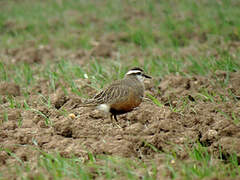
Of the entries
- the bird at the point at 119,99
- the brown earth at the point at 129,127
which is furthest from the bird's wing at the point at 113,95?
the brown earth at the point at 129,127

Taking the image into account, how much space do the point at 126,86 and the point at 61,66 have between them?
8.29 feet

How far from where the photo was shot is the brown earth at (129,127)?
486 centimetres

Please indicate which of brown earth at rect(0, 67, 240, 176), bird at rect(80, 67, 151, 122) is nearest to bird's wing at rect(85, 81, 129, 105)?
bird at rect(80, 67, 151, 122)

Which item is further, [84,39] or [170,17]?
[170,17]

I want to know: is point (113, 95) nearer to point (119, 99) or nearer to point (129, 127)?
point (119, 99)

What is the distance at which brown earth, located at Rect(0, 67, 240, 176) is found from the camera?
191 inches

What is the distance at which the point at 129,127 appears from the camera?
215 inches

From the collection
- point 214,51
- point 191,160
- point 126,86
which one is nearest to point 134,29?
point 214,51

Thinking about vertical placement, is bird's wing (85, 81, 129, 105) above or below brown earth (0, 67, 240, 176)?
above

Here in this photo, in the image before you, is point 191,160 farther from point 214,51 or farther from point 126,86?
point 214,51

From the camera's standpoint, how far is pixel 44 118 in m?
5.86

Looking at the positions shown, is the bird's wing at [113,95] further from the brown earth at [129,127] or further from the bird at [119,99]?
the brown earth at [129,127]

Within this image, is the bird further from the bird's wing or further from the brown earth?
the brown earth

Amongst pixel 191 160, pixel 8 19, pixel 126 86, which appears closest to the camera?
pixel 191 160
